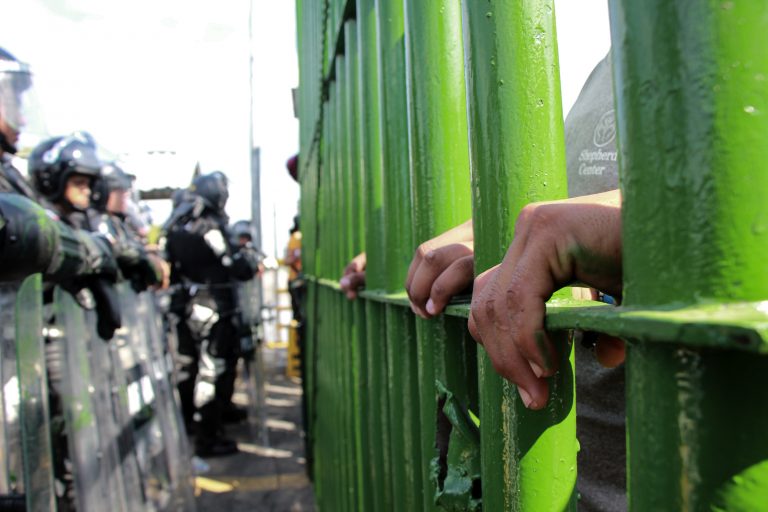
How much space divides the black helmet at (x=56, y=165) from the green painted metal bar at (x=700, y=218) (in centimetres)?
403

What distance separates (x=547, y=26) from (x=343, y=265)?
157 centimetres

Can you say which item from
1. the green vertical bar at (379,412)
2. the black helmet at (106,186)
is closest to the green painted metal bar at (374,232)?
the green vertical bar at (379,412)

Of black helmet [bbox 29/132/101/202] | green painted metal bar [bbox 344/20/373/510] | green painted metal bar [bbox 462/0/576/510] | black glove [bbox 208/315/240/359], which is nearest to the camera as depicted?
green painted metal bar [bbox 462/0/576/510]

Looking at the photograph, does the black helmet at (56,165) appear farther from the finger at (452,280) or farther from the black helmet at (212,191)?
the finger at (452,280)

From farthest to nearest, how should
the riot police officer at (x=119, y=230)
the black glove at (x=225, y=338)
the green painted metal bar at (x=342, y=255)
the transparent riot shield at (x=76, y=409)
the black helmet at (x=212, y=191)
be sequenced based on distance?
the black helmet at (x=212, y=191), the black glove at (x=225, y=338), the riot police officer at (x=119, y=230), the transparent riot shield at (x=76, y=409), the green painted metal bar at (x=342, y=255)

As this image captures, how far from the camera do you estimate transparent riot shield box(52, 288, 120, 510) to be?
254 cm

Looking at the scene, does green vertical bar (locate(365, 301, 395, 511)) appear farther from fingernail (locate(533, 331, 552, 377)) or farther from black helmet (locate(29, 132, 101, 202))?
black helmet (locate(29, 132, 101, 202))

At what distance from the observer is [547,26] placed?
659mm

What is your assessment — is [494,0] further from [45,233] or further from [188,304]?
[188,304]

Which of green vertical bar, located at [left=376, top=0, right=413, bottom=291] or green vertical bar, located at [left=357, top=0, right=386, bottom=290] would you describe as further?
green vertical bar, located at [left=357, top=0, right=386, bottom=290]

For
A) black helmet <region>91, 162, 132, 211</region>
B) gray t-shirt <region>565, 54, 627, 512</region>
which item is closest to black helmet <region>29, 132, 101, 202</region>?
black helmet <region>91, 162, 132, 211</region>

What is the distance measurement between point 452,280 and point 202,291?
525 cm

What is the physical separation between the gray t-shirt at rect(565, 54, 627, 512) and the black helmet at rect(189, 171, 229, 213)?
513cm

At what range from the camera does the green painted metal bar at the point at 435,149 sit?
3.02ft
